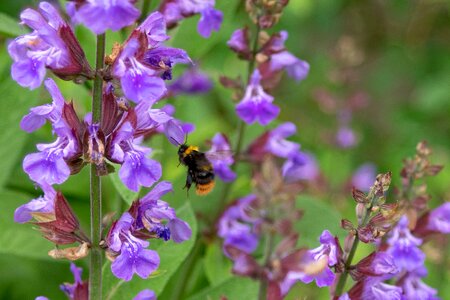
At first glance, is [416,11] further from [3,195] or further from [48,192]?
[48,192]

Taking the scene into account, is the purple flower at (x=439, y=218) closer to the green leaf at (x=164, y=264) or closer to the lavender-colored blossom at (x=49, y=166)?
the green leaf at (x=164, y=264)

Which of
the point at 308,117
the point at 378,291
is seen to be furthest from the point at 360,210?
the point at 308,117

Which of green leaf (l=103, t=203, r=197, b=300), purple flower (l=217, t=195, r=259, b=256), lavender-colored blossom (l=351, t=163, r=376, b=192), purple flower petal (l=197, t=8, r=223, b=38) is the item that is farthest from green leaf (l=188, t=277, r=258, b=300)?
lavender-colored blossom (l=351, t=163, r=376, b=192)

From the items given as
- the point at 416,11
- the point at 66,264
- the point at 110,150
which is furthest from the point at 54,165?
the point at 416,11

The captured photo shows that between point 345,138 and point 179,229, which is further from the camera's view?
point 345,138

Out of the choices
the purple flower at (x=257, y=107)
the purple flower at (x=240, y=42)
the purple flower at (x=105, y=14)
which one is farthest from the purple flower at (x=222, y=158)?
the purple flower at (x=105, y=14)

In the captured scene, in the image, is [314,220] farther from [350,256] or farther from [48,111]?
[48,111]
